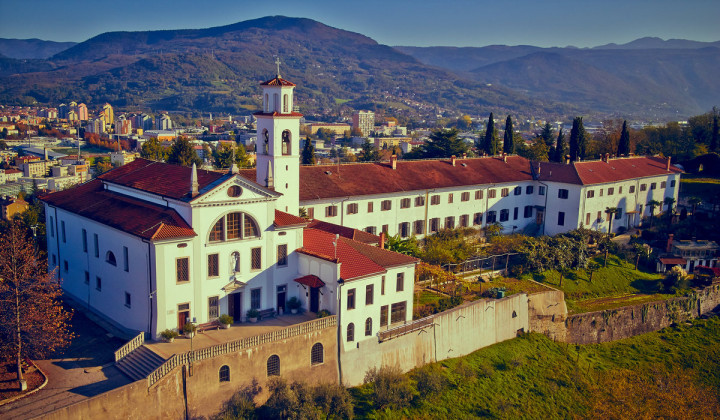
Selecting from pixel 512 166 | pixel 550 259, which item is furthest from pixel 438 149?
pixel 550 259

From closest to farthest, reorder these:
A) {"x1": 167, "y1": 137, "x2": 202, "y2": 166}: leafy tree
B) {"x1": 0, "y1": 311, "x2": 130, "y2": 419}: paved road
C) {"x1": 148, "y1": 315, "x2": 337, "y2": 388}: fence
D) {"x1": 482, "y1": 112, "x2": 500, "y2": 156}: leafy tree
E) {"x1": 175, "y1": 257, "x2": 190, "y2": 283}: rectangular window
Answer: {"x1": 0, "y1": 311, "x2": 130, "y2": 419}: paved road → {"x1": 148, "y1": 315, "x2": 337, "y2": 388}: fence → {"x1": 175, "y1": 257, "x2": 190, "y2": 283}: rectangular window → {"x1": 167, "y1": 137, "x2": 202, "y2": 166}: leafy tree → {"x1": 482, "y1": 112, "x2": 500, "y2": 156}: leafy tree

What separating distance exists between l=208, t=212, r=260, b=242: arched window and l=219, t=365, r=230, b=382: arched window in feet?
22.1

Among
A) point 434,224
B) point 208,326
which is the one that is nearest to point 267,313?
point 208,326

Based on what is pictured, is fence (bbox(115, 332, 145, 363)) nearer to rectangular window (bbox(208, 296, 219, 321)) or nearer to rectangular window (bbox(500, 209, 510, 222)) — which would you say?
rectangular window (bbox(208, 296, 219, 321))

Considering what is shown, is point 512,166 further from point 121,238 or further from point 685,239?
point 121,238

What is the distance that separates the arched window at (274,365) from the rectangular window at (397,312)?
7.60 metres

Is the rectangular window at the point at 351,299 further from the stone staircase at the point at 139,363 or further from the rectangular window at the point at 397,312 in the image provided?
the stone staircase at the point at 139,363

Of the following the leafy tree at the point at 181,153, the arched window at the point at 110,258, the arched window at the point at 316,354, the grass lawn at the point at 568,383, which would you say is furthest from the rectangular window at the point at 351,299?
the leafy tree at the point at 181,153

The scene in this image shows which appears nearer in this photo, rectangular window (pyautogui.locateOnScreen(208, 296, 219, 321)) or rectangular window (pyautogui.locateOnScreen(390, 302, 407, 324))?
rectangular window (pyautogui.locateOnScreen(208, 296, 219, 321))

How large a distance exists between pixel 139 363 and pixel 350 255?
1162 centimetres

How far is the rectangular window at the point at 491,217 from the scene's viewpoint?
56.7 m

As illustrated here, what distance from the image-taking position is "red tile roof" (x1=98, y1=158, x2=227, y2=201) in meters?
32.1

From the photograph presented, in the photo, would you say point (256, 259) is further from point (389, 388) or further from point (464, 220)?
point (464, 220)

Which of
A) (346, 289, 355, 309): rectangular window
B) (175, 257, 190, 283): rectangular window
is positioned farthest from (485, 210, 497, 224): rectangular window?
(175, 257, 190, 283): rectangular window
